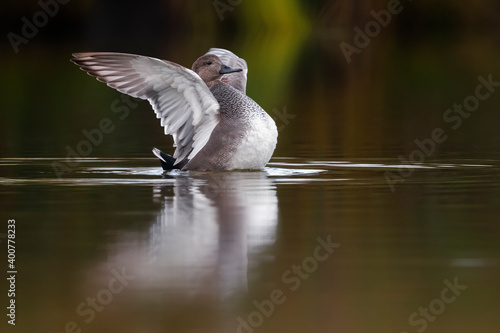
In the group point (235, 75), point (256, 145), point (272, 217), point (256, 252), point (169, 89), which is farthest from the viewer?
point (235, 75)

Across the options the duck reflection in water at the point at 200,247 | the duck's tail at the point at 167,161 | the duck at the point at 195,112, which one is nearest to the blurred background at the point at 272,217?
the duck reflection in water at the point at 200,247

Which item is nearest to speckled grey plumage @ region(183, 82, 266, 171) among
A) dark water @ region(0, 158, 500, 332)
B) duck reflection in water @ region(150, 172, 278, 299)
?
dark water @ region(0, 158, 500, 332)

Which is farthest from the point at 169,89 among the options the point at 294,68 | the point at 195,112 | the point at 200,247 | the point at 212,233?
the point at 294,68

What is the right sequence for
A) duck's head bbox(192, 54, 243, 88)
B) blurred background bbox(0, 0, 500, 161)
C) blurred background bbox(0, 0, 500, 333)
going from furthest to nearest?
1. blurred background bbox(0, 0, 500, 161)
2. duck's head bbox(192, 54, 243, 88)
3. blurred background bbox(0, 0, 500, 333)

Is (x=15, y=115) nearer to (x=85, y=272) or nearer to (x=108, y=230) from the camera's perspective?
(x=108, y=230)

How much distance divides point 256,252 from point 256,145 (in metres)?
3.85

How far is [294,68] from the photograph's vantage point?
30.5m

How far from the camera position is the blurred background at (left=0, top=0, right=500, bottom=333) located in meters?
5.99

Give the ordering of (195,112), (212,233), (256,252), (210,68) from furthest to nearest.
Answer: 1. (210,68)
2. (195,112)
3. (212,233)
4. (256,252)

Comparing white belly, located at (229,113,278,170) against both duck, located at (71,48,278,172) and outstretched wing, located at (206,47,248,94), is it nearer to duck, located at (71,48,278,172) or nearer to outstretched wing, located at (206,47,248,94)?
duck, located at (71,48,278,172)

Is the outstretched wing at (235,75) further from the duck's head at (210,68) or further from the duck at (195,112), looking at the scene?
the duck at (195,112)

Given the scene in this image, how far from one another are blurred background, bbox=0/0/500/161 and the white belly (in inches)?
77.9

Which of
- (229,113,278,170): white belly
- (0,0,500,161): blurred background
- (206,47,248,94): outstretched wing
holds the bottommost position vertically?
(0,0,500,161): blurred background

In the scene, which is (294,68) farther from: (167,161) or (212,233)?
(212,233)
